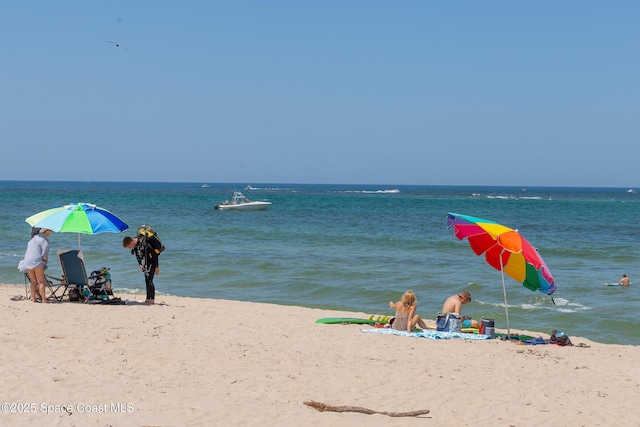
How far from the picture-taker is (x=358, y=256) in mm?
24109

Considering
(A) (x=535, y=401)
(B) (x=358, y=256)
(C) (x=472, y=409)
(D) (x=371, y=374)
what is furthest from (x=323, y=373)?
(B) (x=358, y=256)

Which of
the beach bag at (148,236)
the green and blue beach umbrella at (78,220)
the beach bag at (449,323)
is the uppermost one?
the green and blue beach umbrella at (78,220)

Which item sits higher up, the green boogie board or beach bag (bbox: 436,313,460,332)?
beach bag (bbox: 436,313,460,332)

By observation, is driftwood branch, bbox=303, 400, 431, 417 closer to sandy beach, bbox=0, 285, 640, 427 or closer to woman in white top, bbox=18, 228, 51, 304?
sandy beach, bbox=0, 285, 640, 427

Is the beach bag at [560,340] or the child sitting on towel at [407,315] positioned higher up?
the child sitting on towel at [407,315]

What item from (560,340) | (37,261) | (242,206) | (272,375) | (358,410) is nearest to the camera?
(358,410)

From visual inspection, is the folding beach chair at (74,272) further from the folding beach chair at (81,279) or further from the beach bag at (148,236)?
the beach bag at (148,236)

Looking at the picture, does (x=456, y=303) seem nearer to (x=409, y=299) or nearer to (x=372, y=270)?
(x=409, y=299)

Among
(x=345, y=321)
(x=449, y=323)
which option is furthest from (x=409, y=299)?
(x=345, y=321)

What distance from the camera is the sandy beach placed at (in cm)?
633

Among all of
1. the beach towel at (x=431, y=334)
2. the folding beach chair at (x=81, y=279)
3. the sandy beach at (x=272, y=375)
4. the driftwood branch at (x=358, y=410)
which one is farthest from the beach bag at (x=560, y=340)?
the folding beach chair at (x=81, y=279)

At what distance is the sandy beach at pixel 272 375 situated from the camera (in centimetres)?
633

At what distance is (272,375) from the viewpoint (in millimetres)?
7660

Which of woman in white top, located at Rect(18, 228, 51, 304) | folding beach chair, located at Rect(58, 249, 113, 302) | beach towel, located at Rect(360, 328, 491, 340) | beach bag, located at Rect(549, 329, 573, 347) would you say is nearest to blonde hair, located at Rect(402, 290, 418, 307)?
beach towel, located at Rect(360, 328, 491, 340)
